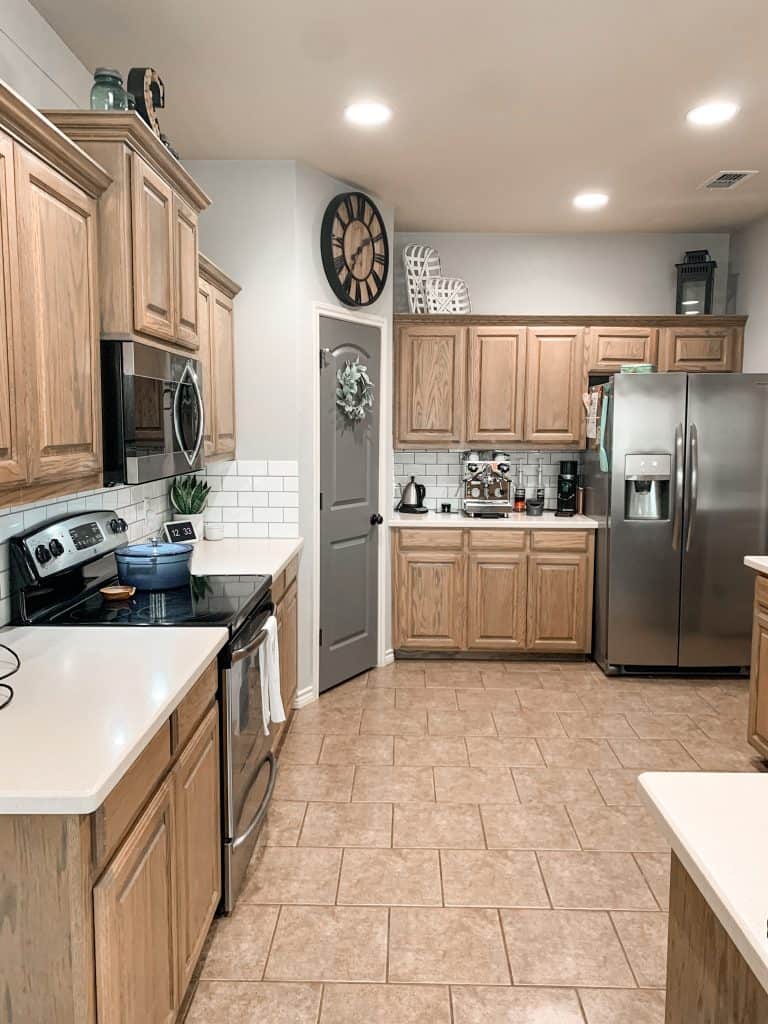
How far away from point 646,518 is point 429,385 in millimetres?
1583

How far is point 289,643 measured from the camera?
3750 mm

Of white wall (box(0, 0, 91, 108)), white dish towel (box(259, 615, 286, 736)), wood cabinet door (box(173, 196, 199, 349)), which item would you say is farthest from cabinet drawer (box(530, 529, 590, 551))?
white wall (box(0, 0, 91, 108))

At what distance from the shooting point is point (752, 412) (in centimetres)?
458

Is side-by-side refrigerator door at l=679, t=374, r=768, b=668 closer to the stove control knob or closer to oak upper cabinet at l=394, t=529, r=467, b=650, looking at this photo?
oak upper cabinet at l=394, t=529, r=467, b=650

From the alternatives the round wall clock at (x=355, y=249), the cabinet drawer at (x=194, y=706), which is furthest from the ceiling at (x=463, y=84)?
the cabinet drawer at (x=194, y=706)

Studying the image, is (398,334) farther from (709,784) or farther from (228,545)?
(709,784)

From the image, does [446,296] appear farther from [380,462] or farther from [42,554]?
[42,554]

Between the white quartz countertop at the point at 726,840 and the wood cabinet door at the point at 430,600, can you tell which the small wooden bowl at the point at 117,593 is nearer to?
the white quartz countertop at the point at 726,840

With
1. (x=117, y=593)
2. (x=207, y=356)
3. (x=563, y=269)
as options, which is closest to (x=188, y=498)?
(x=207, y=356)

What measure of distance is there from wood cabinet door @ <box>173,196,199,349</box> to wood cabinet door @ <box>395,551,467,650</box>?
243cm

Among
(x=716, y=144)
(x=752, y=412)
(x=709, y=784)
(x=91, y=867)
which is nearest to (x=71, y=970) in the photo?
(x=91, y=867)

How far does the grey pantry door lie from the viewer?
14.1 feet

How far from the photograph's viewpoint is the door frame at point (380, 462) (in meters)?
4.16

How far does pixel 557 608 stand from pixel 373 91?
315cm
